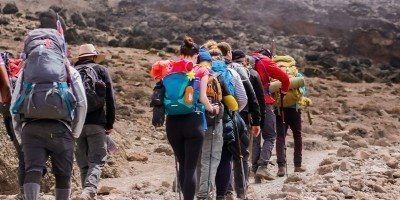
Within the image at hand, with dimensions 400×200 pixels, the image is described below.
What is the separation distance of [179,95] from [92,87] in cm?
98

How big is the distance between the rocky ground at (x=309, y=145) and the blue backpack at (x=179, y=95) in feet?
4.58

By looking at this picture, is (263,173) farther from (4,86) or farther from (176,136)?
(4,86)

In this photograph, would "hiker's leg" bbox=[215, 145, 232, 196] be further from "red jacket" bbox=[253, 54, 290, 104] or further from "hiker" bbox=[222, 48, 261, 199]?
"red jacket" bbox=[253, 54, 290, 104]

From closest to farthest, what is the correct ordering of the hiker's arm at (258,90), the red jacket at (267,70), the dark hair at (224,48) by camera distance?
the dark hair at (224,48)
the hiker's arm at (258,90)
the red jacket at (267,70)

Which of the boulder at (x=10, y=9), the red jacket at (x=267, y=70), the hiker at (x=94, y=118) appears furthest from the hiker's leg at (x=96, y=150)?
the boulder at (x=10, y=9)

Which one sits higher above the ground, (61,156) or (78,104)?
(78,104)

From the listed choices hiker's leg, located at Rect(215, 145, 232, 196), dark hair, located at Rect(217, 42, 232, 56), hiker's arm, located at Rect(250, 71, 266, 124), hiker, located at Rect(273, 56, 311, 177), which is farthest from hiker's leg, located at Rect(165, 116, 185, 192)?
hiker, located at Rect(273, 56, 311, 177)

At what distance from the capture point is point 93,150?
5867mm

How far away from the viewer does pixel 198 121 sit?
5105 millimetres

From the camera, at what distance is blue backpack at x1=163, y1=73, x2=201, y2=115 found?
16.5 ft

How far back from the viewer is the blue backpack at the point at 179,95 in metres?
5.04

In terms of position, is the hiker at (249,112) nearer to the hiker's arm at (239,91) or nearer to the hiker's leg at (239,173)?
the hiker's leg at (239,173)

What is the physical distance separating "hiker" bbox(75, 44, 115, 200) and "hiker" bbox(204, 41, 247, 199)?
954 millimetres

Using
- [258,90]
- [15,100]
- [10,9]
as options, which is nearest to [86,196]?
[15,100]
